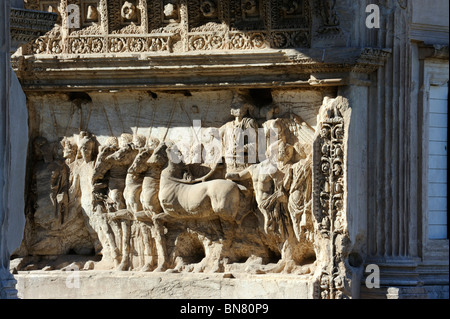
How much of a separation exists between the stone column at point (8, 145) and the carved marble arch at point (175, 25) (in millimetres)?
2890

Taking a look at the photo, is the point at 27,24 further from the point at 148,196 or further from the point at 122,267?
the point at 122,267

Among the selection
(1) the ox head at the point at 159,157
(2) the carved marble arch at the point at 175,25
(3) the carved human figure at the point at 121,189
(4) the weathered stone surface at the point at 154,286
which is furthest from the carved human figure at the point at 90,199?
(2) the carved marble arch at the point at 175,25

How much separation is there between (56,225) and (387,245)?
3.70 meters

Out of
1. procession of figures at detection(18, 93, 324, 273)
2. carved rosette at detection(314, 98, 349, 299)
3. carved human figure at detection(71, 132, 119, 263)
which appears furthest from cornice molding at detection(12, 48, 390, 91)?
carved human figure at detection(71, 132, 119, 263)

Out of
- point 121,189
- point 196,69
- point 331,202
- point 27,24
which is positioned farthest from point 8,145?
point 331,202

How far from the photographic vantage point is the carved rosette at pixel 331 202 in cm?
1275

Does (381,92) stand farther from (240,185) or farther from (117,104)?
(117,104)

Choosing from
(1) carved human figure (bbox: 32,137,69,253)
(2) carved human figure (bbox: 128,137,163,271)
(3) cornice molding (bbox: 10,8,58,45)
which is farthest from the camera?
(1) carved human figure (bbox: 32,137,69,253)

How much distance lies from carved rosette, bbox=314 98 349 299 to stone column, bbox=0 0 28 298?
330 centimetres

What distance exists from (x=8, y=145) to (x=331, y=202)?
373cm

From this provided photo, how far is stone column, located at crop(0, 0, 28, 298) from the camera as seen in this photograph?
10.5 m

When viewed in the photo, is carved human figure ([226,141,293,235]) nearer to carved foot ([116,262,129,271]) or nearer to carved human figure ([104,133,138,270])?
carved human figure ([104,133,138,270])

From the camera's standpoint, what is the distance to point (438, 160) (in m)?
13.9

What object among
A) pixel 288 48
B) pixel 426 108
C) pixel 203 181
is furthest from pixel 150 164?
pixel 426 108
